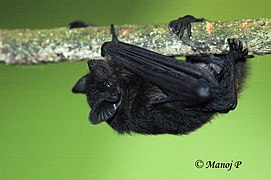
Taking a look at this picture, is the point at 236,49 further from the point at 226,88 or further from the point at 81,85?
the point at 81,85

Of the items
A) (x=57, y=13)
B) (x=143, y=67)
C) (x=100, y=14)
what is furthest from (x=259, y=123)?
(x=57, y=13)

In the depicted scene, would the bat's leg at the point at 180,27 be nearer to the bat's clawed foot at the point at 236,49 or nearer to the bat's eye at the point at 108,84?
the bat's clawed foot at the point at 236,49

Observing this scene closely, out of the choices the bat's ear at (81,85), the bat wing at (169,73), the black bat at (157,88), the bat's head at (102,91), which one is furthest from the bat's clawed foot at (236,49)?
the bat's ear at (81,85)

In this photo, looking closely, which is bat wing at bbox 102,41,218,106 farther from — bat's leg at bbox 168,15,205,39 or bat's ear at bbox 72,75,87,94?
bat's ear at bbox 72,75,87,94

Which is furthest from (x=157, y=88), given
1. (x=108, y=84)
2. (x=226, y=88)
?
(x=226, y=88)

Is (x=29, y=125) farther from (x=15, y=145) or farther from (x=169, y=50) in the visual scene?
(x=169, y=50)

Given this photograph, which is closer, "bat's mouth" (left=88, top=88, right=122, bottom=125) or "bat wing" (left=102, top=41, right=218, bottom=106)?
"bat wing" (left=102, top=41, right=218, bottom=106)

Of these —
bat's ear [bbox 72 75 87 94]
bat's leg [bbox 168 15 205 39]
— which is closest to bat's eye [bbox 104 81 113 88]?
bat's ear [bbox 72 75 87 94]

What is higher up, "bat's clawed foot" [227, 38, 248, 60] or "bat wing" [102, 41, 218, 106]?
"bat's clawed foot" [227, 38, 248, 60]
